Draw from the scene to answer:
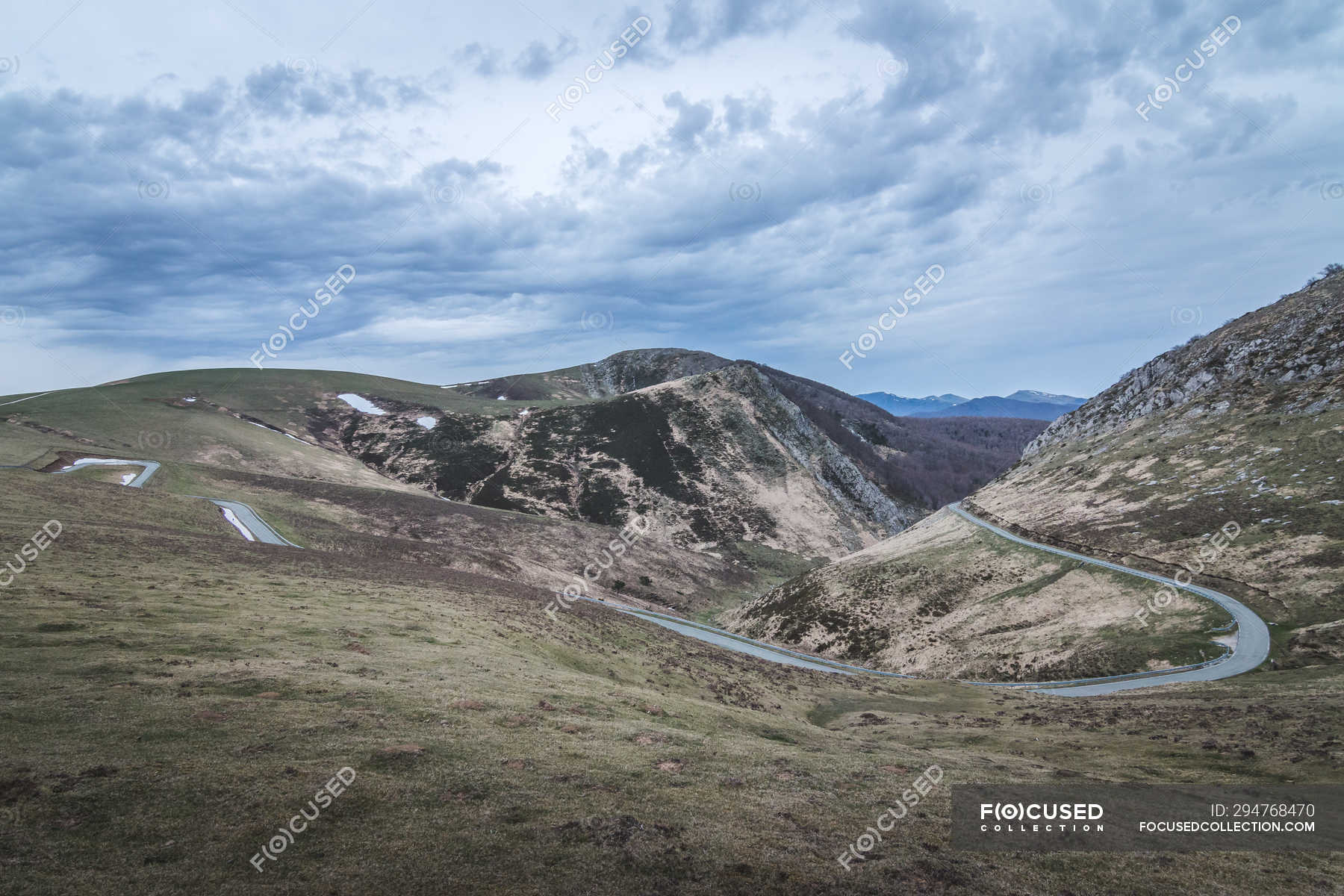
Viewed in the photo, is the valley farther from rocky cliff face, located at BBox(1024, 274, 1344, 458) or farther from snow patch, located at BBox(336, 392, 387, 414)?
snow patch, located at BBox(336, 392, 387, 414)

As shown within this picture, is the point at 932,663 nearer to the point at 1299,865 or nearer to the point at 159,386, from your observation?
the point at 1299,865

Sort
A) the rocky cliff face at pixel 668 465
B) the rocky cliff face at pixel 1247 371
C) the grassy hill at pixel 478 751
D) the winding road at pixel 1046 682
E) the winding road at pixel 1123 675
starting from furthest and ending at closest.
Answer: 1. the rocky cliff face at pixel 668 465
2. the rocky cliff face at pixel 1247 371
3. the winding road at pixel 1046 682
4. the winding road at pixel 1123 675
5. the grassy hill at pixel 478 751

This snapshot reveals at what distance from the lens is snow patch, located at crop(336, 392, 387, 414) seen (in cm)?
18012

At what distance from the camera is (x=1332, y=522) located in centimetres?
5669

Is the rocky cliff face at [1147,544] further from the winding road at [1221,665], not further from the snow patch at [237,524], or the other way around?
the snow patch at [237,524]

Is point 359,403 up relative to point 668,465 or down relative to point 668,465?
up

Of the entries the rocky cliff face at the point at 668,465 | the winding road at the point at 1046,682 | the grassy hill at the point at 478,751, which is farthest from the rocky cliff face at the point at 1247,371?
the grassy hill at the point at 478,751

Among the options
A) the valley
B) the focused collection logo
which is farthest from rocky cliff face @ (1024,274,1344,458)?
the focused collection logo

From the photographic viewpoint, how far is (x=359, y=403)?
18388cm

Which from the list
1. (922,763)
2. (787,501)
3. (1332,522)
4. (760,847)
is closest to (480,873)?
(760,847)

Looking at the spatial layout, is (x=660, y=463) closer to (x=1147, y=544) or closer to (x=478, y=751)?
(x=1147, y=544)

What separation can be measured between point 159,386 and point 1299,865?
220302 mm

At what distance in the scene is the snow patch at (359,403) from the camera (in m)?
180

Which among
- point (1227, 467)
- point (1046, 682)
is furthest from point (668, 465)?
point (1046, 682)
